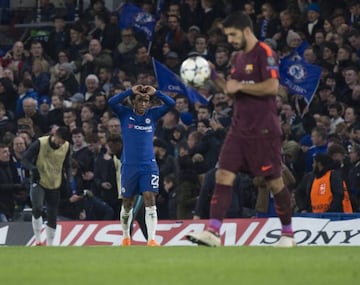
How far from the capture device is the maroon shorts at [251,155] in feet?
47.5

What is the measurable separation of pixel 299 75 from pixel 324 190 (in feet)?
12.3

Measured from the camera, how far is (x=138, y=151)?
20.0 metres

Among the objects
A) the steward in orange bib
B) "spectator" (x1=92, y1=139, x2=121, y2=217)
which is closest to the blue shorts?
the steward in orange bib

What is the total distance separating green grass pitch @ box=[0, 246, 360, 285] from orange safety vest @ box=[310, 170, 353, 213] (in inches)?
274

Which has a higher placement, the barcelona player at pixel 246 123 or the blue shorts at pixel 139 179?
the barcelona player at pixel 246 123

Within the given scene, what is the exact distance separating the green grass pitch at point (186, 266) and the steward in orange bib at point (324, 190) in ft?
22.5

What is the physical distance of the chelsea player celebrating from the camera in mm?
19859

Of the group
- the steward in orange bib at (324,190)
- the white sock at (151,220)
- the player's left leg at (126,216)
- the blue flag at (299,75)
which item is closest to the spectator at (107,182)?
the blue flag at (299,75)

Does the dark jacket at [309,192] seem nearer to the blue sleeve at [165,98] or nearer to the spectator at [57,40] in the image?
the blue sleeve at [165,98]

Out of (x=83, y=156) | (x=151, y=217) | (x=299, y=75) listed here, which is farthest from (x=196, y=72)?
(x=83, y=156)

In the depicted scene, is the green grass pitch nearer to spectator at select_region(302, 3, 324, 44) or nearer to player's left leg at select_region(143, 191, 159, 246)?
player's left leg at select_region(143, 191, 159, 246)

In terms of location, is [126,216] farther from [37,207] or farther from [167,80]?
[167,80]

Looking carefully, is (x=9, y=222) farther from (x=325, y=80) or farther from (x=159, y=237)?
(x=325, y=80)

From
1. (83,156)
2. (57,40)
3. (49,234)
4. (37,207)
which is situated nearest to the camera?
(37,207)
